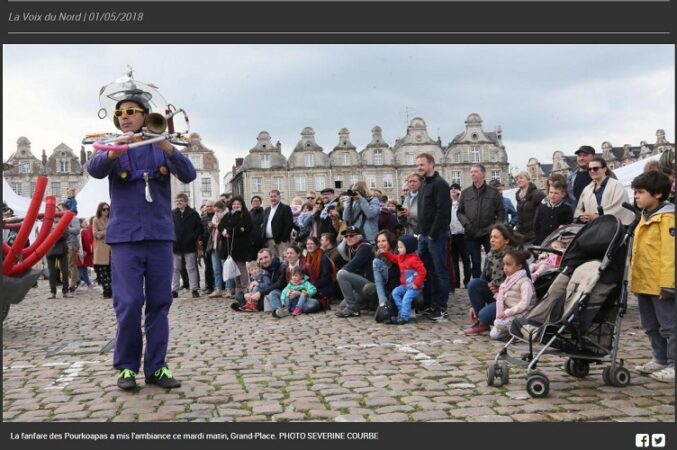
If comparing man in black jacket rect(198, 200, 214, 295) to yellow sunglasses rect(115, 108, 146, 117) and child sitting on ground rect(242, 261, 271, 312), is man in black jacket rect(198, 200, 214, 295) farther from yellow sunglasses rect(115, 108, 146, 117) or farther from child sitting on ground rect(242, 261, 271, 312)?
yellow sunglasses rect(115, 108, 146, 117)

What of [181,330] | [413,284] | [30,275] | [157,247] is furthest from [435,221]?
[30,275]

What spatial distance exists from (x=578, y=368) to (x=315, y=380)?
194 centimetres

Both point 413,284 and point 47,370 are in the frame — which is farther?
point 413,284

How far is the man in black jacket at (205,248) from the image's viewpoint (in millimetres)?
13094

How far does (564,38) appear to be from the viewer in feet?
13.1

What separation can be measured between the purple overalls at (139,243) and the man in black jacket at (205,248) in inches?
311

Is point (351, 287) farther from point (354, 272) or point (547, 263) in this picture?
point (547, 263)

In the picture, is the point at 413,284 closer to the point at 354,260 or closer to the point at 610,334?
the point at 354,260

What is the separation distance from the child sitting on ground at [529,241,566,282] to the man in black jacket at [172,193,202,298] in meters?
6.85

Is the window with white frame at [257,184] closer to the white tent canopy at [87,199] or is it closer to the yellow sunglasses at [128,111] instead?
the white tent canopy at [87,199]

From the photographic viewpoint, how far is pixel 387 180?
64000mm

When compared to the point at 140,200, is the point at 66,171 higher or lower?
higher

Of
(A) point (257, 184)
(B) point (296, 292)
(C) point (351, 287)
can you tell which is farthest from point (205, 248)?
(A) point (257, 184)

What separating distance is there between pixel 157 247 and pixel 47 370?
1848mm
